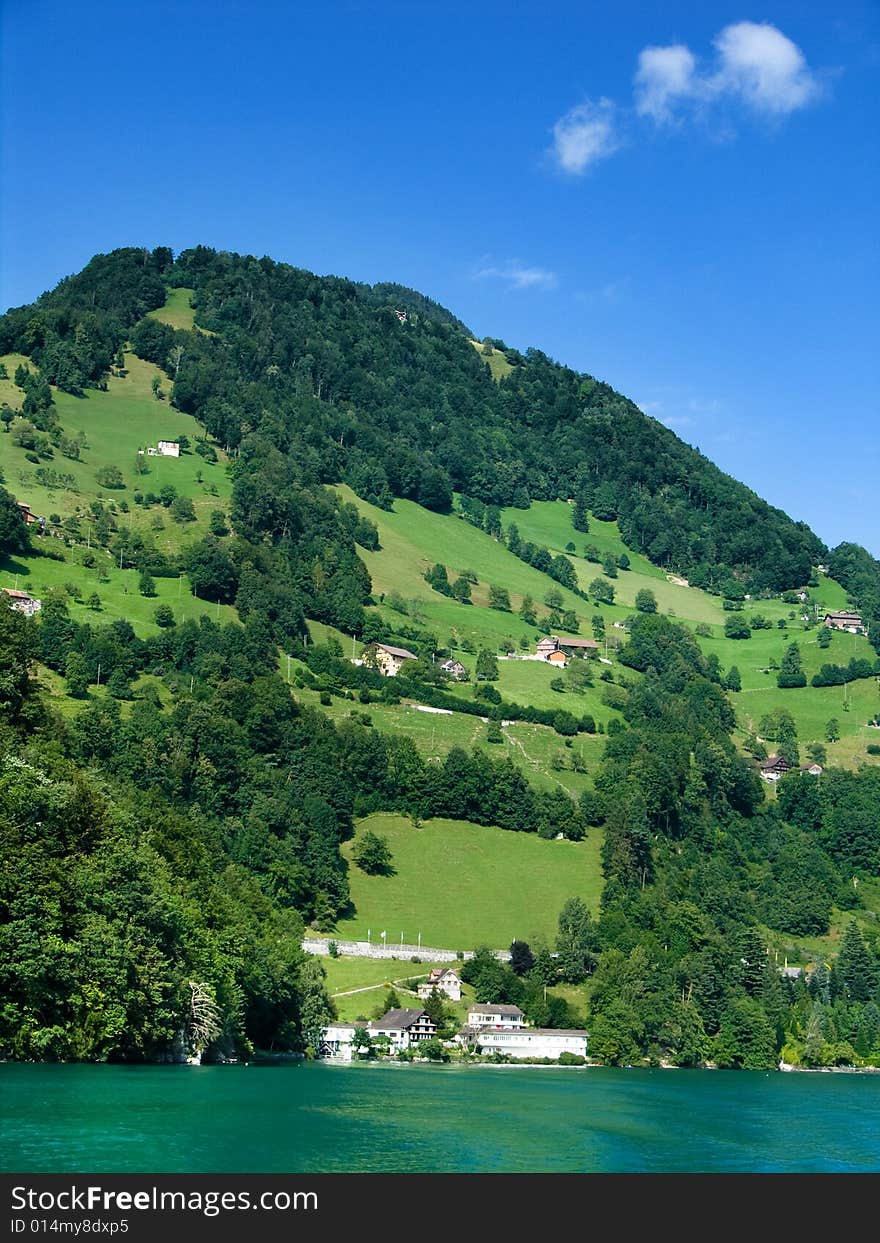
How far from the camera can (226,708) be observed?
419 ft

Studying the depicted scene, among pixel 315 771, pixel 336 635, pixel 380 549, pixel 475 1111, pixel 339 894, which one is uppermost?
pixel 380 549

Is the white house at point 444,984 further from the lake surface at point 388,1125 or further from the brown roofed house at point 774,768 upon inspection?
the brown roofed house at point 774,768

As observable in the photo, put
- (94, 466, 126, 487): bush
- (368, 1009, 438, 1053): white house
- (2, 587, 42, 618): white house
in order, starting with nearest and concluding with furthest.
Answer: (368, 1009, 438, 1053): white house, (2, 587, 42, 618): white house, (94, 466, 126, 487): bush

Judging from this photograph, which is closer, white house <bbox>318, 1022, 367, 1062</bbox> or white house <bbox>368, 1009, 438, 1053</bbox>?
white house <bbox>318, 1022, 367, 1062</bbox>

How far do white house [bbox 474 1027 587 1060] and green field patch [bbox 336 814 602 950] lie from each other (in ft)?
38.0

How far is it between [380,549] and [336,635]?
117 ft

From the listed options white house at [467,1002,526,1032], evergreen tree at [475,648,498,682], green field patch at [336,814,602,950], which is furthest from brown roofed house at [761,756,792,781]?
white house at [467,1002,526,1032]

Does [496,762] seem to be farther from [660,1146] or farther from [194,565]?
[660,1146]

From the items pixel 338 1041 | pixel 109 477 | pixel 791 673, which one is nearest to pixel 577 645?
pixel 791 673

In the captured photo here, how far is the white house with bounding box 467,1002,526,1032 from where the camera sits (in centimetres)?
10181

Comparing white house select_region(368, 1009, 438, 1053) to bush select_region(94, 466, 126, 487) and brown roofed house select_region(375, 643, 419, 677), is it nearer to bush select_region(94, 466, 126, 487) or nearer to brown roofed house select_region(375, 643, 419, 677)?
brown roofed house select_region(375, 643, 419, 677)

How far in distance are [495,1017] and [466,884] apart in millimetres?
19311

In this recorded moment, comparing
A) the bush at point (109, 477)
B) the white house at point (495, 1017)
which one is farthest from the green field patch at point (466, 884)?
the bush at point (109, 477)
